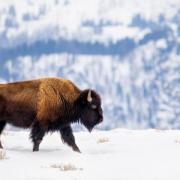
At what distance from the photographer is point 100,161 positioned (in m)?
13.6

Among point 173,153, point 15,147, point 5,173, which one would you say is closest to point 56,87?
point 15,147

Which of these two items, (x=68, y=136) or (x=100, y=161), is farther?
(x=68, y=136)

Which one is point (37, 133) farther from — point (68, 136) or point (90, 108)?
point (90, 108)

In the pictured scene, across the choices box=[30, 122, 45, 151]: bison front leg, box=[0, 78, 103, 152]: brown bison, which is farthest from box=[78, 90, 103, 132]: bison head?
box=[30, 122, 45, 151]: bison front leg

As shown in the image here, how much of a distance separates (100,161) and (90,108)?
12.0 feet

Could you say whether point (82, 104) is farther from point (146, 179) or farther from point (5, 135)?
point (146, 179)

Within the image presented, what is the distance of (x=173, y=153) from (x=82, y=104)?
10.7 ft

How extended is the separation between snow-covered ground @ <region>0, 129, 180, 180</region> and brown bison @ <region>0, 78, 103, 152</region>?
71 centimetres

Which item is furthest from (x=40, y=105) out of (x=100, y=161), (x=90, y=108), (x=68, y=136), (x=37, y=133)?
(x=100, y=161)

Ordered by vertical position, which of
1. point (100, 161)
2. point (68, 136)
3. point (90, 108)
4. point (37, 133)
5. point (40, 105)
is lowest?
point (68, 136)

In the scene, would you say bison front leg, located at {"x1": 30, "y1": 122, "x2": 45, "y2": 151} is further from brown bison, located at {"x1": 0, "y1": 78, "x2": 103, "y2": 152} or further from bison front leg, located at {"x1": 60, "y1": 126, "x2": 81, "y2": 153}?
bison front leg, located at {"x1": 60, "y1": 126, "x2": 81, "y2": 153}

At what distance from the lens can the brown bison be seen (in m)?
15.9

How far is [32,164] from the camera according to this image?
1283 centimetres

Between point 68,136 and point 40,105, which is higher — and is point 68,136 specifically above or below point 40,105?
below
